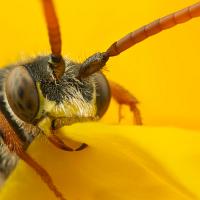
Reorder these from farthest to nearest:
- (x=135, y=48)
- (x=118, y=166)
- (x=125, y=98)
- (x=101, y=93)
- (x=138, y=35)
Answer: (x=135, y=48), (x=125, y=98), (x=101, y=93), (x=138, y=35), (x=118, y=166)

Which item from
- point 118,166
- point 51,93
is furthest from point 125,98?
point 118,166

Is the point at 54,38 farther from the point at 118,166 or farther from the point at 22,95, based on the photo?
the point at 118,166

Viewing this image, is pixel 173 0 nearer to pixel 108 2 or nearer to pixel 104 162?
pixel 108 2

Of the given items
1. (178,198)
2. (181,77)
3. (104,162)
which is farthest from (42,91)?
(181,77)

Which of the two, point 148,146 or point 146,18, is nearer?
point 148,146

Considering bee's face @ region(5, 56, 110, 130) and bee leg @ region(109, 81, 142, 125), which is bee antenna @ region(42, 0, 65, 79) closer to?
bee's face @ region(5, 56, 110, 130)

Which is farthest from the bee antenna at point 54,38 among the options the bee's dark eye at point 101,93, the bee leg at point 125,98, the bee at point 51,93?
the bee leg at point 125,98
